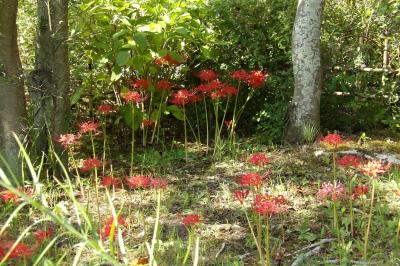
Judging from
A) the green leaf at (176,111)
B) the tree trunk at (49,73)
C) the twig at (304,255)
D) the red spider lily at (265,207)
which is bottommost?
the twig at (304,255)

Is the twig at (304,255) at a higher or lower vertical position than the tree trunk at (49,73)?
lower

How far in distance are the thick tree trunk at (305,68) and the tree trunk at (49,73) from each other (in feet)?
7.26

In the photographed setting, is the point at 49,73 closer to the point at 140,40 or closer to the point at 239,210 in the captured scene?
the point at 140,40

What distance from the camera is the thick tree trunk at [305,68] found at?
183 inches

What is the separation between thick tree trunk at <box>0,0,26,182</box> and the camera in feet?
11.9

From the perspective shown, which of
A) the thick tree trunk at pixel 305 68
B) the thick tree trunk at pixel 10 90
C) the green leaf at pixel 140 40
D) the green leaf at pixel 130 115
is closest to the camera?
the thick tree trunk at pixel 10 90

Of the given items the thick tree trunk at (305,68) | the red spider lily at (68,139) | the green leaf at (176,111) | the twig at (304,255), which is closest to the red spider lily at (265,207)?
the twig at (304,255)

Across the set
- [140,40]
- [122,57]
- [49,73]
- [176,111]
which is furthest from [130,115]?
[49,73]

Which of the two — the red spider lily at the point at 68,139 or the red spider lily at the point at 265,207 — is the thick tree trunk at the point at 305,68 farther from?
the red spider lily at the point at 265,207

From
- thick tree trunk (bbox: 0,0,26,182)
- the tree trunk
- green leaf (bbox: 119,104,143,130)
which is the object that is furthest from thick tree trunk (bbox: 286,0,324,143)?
thick tree trunk (bbox: 0,0,26,182)

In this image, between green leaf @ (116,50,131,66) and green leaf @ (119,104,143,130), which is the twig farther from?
green leaf @ (119,104,143,130)

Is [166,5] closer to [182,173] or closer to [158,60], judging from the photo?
[158,60]

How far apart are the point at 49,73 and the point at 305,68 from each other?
244 centimetres

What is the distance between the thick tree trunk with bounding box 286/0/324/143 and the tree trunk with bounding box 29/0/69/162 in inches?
87.1
